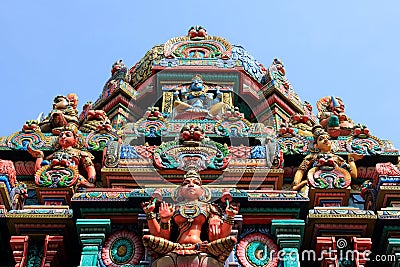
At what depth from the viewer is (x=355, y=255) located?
13086 mm

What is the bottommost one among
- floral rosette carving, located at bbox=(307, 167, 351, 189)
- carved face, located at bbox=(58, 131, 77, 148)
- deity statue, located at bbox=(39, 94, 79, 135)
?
floral rosette carving, located at bbox=(307, 167, 351, 189)

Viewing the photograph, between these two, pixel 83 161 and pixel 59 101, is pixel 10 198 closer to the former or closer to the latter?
pixel 83 161

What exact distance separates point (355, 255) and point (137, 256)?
3.15m

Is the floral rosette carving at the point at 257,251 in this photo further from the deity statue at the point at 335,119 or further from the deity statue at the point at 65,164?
the deity statue at the point at 335,119

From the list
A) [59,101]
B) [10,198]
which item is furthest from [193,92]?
[10,198]

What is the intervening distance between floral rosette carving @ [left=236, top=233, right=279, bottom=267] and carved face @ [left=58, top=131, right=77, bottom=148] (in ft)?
13.8

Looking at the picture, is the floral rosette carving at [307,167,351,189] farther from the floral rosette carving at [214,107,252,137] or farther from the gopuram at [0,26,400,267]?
the floral rosette carving at [214,107,252,137]

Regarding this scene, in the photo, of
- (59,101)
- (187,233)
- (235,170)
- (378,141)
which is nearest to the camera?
(187,233)

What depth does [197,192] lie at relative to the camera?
13.1 meters

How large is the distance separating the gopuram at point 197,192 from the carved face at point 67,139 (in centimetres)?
2

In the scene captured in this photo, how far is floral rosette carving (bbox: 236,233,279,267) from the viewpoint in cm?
1303

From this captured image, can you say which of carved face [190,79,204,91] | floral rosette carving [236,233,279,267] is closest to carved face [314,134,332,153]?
floral rosette carving [236,233,279,267]

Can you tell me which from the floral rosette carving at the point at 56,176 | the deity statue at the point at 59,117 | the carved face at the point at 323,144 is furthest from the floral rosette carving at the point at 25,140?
the carved face at the point at 323,144

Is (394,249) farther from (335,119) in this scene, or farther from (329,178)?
(335,119)
